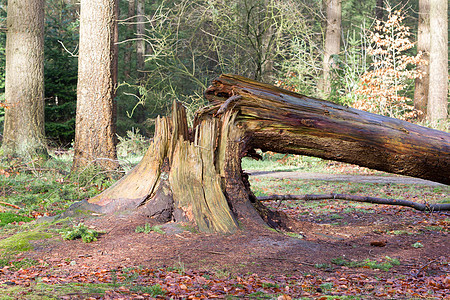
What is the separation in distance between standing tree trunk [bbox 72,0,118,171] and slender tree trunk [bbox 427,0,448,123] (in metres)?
12.8

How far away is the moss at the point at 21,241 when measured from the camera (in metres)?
3.58

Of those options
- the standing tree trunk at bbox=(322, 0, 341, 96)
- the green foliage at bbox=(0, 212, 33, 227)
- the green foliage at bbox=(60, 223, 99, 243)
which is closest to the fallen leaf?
the green foliage at bbox=(60, 223, 99, 243)

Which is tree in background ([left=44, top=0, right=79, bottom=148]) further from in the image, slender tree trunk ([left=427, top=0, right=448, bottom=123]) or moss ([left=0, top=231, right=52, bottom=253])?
slender tree trunk ([left=427, top=0, right=448, bottom=123])

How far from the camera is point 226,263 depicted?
11.2ft

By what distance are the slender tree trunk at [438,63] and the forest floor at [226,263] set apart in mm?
11734

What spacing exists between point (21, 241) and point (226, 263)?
1.96m

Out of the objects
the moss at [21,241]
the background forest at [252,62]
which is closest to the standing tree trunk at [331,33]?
the background forest at [252,62]

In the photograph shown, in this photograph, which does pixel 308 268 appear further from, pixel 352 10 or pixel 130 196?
pixel 352 10

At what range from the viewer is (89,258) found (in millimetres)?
3447

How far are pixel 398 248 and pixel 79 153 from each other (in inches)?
230

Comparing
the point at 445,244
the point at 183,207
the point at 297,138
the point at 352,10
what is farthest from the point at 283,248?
the point at 352,10

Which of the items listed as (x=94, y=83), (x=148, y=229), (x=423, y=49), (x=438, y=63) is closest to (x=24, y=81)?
(x=94, y=83)

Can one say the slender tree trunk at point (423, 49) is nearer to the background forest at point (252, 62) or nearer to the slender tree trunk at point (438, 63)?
the background forest at point (252, 62)

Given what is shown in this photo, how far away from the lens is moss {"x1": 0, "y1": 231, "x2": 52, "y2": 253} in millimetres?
3585
